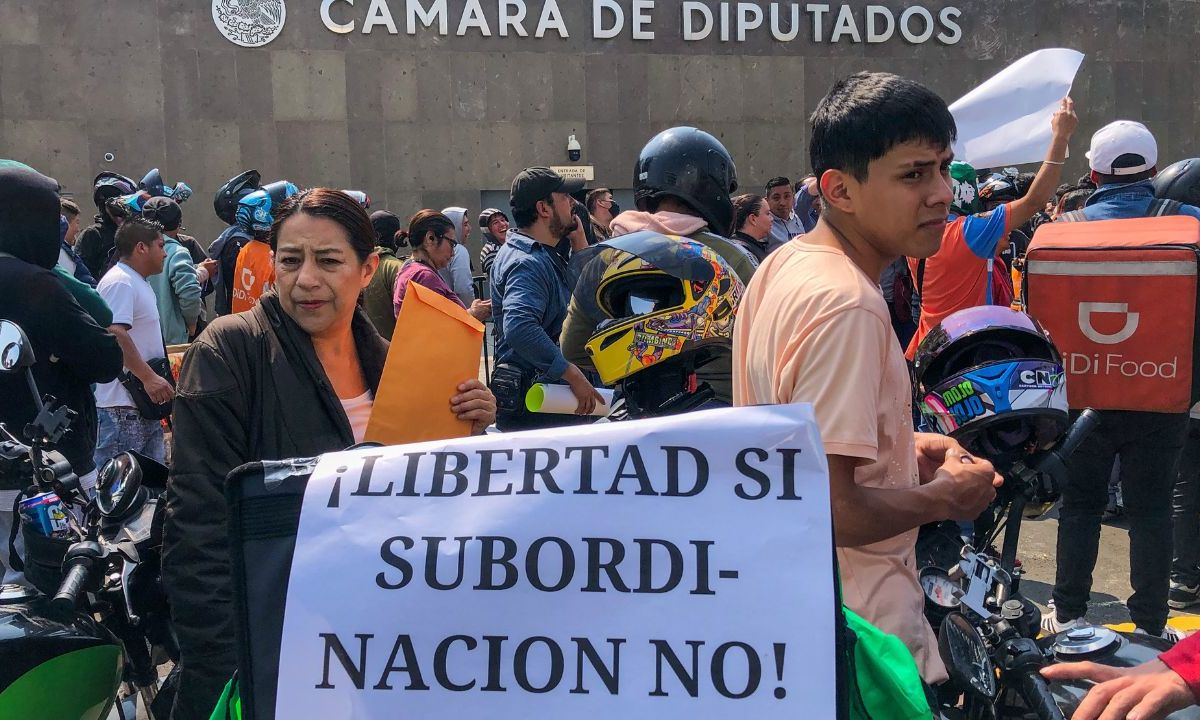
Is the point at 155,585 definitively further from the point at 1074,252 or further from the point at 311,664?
the point at 1074,252

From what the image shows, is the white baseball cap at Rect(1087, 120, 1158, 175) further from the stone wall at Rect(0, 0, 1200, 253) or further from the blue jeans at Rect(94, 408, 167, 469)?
the stone wall at Rect(0, 0, 1200, 253)

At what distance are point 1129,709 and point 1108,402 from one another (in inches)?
Result: 107

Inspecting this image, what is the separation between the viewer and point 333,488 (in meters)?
1.50

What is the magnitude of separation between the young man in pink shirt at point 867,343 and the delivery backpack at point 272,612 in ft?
1.15

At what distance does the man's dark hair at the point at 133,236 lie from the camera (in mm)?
5895

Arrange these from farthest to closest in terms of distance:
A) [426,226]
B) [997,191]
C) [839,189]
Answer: [426,226] < [997,191] < [839,189]

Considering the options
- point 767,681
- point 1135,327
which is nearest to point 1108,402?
point 1135,327

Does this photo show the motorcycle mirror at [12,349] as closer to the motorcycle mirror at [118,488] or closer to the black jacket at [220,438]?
the motorcycle mirror at [118,488]

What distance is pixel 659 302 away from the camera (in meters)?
3.25

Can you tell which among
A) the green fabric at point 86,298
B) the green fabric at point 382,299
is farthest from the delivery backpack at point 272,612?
the green fabric at point 382,299

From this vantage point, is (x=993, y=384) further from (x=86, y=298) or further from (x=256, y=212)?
(x=256, y=212)

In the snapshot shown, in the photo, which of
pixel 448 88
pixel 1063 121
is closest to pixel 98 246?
pixel 1063 121

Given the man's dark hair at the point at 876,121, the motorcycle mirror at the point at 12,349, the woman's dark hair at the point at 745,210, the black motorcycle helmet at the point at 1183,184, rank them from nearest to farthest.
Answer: the man's dark hair at the point at 876,121 < the motorcycle mirror at the point at 12,349 < the black motorcycle helmet at the point at 1183,184 < the woman's dark hair at the point at 745,210

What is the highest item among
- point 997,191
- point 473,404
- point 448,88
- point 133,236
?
point 448,88
